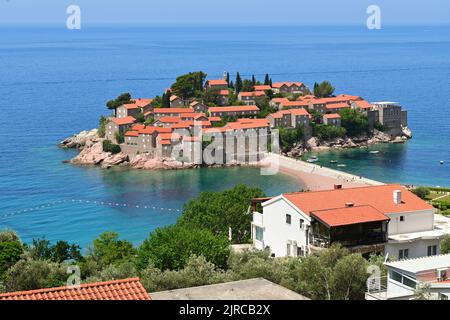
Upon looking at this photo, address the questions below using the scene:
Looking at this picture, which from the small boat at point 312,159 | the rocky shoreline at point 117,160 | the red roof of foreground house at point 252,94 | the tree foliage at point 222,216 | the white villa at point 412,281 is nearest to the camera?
the white villa at point 412,281

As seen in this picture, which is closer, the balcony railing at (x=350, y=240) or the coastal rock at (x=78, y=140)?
the balcony railing at (x=350, y=240)


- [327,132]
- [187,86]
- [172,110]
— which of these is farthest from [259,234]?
[187,86]

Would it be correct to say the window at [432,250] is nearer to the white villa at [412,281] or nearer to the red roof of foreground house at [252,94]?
the white villa at [412,281]

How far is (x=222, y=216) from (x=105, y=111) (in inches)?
2722

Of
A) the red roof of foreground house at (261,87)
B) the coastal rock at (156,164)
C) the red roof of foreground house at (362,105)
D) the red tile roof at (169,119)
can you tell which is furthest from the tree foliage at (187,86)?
the red roof of foreground house at (362,105)

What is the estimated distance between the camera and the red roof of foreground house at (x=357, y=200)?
2061 centimetres

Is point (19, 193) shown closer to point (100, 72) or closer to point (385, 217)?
point (385, 217)

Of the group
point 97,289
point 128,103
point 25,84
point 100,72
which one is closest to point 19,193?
point 128,103

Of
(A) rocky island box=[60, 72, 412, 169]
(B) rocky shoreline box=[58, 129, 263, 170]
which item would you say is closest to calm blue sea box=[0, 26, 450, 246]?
(B) rocky shoreline box=[58, 129, 263, 170]

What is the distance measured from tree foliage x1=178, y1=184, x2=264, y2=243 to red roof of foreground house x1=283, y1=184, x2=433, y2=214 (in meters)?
6.25

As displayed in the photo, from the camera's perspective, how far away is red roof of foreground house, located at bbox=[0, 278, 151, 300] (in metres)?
7.33

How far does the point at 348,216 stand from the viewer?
19.3 metres

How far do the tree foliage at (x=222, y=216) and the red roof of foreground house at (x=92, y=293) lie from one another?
1908cm

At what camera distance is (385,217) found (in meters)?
19.6
